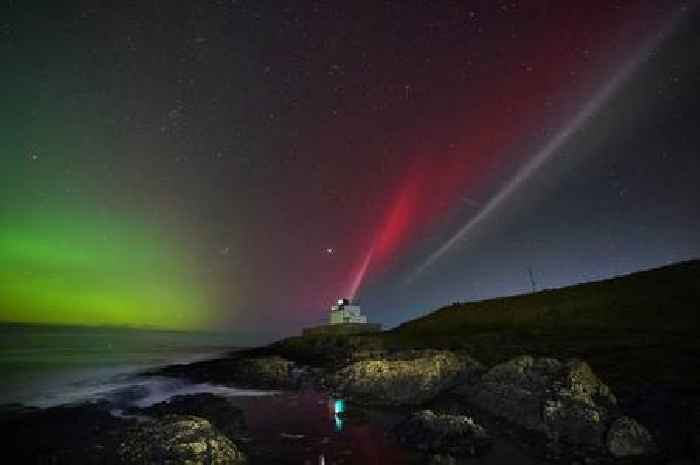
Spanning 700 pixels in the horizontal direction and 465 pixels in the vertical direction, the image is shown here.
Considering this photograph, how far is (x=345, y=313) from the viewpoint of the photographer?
74188mm

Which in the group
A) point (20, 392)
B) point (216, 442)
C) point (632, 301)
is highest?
point (632, 301)

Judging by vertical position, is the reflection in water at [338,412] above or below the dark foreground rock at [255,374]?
above

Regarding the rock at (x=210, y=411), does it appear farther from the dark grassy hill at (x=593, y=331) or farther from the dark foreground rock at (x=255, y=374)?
the dark grassy hill at (x=593, y=331)

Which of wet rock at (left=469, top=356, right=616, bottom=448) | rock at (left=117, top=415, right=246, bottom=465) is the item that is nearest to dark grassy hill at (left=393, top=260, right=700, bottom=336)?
wet rock at (left=469, top=356, right=616, bottom=448)

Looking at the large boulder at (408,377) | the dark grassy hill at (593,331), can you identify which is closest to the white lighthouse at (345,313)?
the dark grassy hill at (593,331)

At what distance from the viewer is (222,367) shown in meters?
35.9

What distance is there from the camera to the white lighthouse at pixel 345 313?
7375cm

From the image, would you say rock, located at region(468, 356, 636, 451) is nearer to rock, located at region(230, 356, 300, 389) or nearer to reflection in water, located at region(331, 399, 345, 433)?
reflection in water, located at region(331, 399, 345, 433)

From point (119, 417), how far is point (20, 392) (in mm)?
17958

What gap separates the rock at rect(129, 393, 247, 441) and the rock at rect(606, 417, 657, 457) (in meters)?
12.1

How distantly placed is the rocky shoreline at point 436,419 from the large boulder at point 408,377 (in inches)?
2.1

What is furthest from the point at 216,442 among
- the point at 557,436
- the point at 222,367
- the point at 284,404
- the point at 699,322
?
the point at 699,322

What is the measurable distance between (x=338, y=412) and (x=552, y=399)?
903 centimetres

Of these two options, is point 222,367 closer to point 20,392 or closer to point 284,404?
point 20,392
